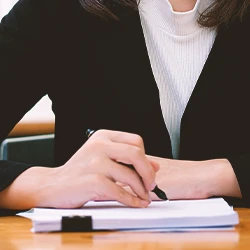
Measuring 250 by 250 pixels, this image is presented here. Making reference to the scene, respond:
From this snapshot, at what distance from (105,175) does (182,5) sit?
686 mm

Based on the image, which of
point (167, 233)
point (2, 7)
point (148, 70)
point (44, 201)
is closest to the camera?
point (167, 233)

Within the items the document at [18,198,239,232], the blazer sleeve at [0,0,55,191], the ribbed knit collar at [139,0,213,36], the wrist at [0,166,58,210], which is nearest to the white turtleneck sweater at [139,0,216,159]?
the ribbed knit collar at [139,0,213,36]

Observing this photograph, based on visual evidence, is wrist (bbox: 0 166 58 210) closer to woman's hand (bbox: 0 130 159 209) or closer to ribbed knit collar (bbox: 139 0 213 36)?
woman's hand (bbox: 0 130 159 209)

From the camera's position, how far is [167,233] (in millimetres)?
847

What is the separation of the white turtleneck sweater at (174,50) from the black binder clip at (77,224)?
0.61 metres

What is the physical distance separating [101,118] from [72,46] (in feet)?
0.61

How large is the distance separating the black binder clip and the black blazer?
58cm

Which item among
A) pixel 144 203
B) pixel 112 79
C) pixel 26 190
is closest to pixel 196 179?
pixel 144 203

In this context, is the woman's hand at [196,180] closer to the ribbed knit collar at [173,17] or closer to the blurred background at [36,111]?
the ribbed knit collar at [173,17]

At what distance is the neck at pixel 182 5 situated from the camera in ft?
5.04

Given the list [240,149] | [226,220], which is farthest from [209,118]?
[226,220]

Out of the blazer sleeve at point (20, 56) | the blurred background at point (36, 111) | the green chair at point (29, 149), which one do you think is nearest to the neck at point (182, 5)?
the blazer sleeve at point (20, 56)

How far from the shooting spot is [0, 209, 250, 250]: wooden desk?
30.5 inches

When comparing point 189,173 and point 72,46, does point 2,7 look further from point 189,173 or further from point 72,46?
point 189,173
